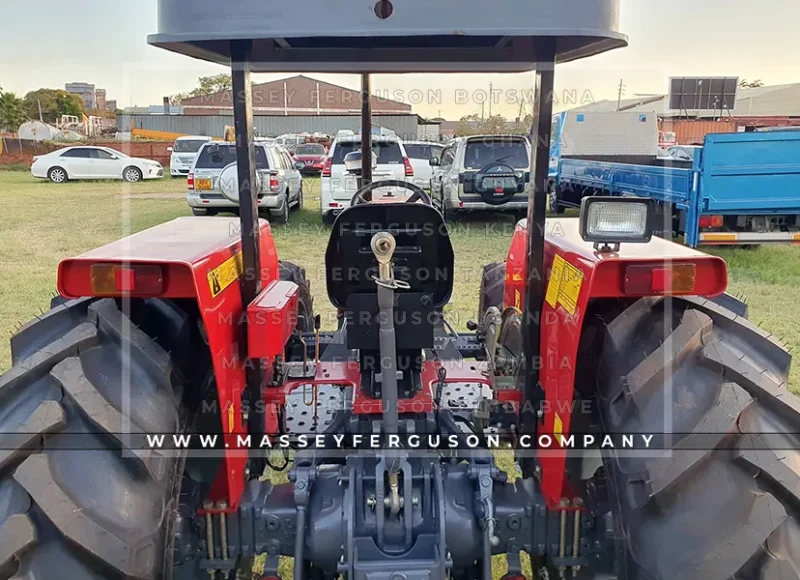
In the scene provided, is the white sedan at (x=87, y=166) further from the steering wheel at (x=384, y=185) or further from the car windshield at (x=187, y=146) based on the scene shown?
the steering wheel at (x=384, y=185)

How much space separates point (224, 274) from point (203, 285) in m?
0.20

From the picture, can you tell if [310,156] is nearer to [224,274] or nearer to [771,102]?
[224,274]

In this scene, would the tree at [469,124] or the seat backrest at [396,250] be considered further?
the tree at [469,124]

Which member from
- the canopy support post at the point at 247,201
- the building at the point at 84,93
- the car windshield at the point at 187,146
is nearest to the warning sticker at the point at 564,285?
the canopy support post at the point at 247,201

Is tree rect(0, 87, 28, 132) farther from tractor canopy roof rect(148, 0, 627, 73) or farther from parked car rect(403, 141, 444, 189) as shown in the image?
tractor canopy roof rect(148, 0, 627, 73)

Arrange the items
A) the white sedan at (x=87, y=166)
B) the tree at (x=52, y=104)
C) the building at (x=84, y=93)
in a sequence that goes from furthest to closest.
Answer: the building at (x=84, y=93) → the tree at (x=52, y=104) → the white sedan at (x=87, y=166)

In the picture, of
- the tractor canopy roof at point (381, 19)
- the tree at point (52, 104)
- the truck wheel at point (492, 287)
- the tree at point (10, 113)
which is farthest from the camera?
the tree at point (52, 104)

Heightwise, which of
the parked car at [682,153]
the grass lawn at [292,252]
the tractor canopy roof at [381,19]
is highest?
the tractor canopy roof at [381,19]

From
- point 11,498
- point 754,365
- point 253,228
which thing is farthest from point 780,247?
point 11,498

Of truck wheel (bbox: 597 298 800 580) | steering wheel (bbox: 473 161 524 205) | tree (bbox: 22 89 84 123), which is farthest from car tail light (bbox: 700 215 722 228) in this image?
tree (bbox: 22 89 84 123)

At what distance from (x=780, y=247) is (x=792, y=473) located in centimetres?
984

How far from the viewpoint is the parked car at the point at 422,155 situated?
15219 mm

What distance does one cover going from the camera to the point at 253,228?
2061 millimetres

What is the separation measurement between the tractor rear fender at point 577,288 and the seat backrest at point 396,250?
1.41 feet
